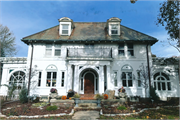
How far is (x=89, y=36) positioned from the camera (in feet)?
53.7

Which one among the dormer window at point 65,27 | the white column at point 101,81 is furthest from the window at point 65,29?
the white column at point 101,81

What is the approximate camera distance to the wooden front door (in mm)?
15539

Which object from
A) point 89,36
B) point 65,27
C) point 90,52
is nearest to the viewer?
point 90,52

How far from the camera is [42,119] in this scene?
8.02 metres

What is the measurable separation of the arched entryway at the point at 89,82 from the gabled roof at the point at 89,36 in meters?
3.92

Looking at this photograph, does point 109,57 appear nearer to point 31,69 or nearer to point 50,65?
point 50,65

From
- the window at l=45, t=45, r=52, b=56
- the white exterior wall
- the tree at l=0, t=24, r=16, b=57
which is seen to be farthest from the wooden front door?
the tree at l=0, t=24, r=16, b=57

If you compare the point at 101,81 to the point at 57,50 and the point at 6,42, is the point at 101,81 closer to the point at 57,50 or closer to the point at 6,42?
the point at 57,50

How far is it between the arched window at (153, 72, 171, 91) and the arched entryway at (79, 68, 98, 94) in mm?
6810

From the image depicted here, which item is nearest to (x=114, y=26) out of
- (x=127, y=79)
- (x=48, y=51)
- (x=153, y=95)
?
(x=127, y=79)

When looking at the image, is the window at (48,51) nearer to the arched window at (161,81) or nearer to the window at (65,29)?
the window at (65,29)

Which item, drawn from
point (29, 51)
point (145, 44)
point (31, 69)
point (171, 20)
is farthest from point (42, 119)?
point (145, 44)

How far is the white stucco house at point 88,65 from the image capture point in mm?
14805

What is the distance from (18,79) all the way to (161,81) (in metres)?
16.4
